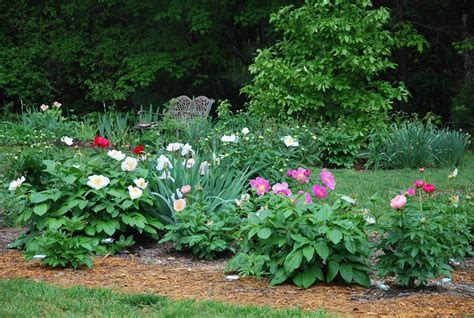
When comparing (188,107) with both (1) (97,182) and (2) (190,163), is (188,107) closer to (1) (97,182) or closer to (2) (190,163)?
(2) (190,163)

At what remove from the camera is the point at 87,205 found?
5574mm

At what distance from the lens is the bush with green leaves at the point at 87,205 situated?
5410 mm

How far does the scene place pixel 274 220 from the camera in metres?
4.77

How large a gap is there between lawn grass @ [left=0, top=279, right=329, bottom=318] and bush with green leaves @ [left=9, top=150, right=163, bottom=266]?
2.96 feet

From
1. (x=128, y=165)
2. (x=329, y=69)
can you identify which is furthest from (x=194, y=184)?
(x=329, y=69)

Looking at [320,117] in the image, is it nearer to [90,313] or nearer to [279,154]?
[279,154]

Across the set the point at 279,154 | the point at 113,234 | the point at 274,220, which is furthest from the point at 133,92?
the point at 274,220

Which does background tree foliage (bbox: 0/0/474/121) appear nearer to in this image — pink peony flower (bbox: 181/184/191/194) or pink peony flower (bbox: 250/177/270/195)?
pink peony flower (bbox: 181/184/191/194)

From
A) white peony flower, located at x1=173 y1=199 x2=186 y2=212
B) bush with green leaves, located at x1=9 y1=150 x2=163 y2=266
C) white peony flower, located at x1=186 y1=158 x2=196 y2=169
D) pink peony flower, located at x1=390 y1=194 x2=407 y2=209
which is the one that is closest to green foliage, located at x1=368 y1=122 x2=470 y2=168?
white peony flower, located at x1=186 y1=158 x2=196 y2=169

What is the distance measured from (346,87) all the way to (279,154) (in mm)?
5190

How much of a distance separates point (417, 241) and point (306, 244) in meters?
0.66

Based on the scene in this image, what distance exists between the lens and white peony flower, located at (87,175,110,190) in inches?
217

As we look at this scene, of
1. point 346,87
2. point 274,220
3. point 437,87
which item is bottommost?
point 437,87

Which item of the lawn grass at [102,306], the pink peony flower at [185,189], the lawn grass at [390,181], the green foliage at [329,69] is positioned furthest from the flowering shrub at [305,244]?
the green foliage at [329,69]
